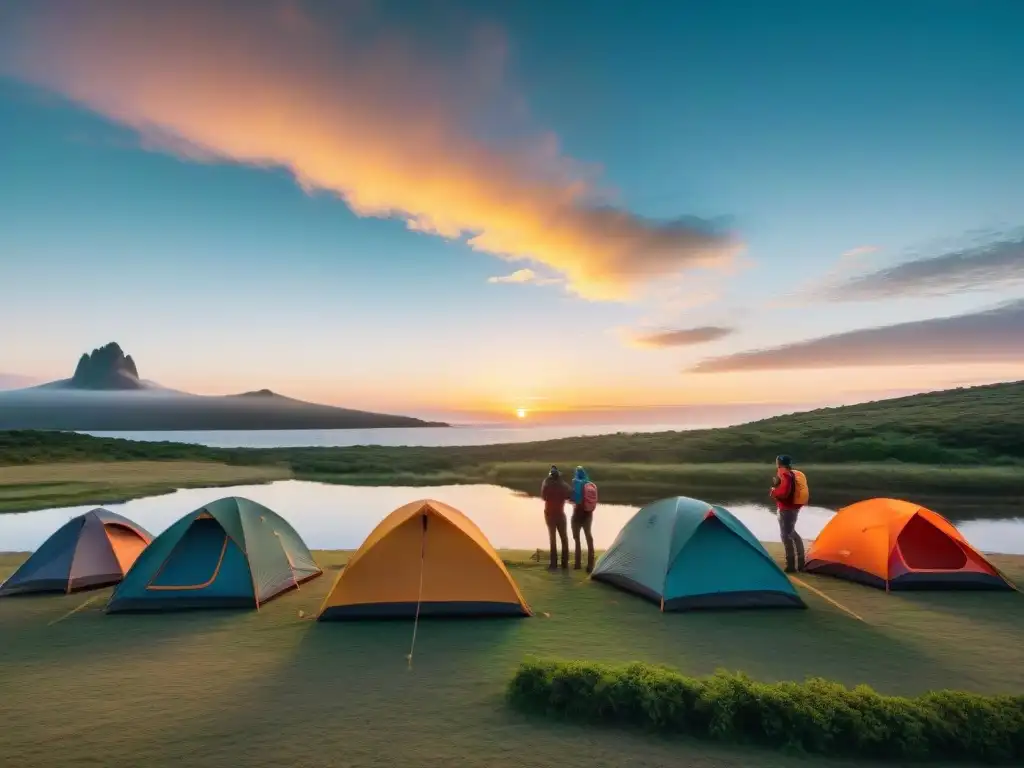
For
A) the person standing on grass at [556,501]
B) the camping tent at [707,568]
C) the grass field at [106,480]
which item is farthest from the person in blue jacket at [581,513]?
the grass field at [106,480]

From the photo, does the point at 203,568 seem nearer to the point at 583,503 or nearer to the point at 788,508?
the point at 583,503

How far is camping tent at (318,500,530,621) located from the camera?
1188 cm

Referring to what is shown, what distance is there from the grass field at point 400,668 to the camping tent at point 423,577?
39 centimetres

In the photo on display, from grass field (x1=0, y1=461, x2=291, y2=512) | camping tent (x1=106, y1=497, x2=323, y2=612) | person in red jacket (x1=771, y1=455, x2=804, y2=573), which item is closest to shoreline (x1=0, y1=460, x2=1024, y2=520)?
grass field (x1=0, y1=461, x2=291, y2=512)

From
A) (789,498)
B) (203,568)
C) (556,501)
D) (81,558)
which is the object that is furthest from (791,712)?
(81,558)

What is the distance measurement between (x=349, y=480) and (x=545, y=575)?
41506mm

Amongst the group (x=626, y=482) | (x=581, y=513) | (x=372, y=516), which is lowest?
(x=372, y=516)

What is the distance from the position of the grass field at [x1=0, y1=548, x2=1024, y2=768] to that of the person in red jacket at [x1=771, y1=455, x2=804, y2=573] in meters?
1.34

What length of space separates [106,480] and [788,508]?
174 feet

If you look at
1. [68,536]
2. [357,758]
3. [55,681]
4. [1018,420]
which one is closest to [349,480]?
[68,536]

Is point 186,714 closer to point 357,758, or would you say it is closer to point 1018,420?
point 357,758

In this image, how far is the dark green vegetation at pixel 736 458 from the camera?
4566 cm

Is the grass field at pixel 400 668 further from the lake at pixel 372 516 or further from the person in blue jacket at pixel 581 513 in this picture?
the lake at pixel 372 516

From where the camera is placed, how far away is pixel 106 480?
49.1 meters
